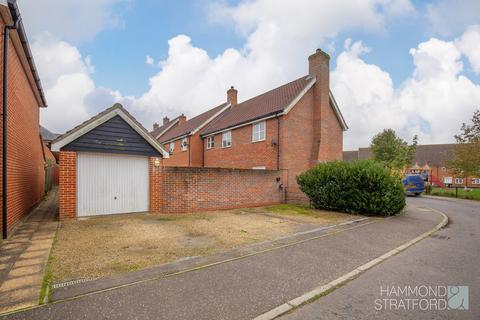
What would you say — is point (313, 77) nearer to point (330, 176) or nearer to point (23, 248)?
point (330, 176)

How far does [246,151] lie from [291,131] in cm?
380

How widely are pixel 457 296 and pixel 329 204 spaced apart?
8.23 m

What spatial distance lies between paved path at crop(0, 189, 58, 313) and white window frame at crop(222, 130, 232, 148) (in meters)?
14.2

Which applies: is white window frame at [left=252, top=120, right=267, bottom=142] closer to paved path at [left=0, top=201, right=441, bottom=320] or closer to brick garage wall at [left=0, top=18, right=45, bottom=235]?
paved path at [left=0, top=201, right=441, bottom=320]

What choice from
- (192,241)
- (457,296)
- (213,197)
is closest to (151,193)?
(213,197)

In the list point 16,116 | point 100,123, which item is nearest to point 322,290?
point 100,123

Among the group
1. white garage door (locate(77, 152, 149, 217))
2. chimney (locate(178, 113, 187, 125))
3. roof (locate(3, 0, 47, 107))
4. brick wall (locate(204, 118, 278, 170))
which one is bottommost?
white garage door (locate(77, 152, 149, 217))

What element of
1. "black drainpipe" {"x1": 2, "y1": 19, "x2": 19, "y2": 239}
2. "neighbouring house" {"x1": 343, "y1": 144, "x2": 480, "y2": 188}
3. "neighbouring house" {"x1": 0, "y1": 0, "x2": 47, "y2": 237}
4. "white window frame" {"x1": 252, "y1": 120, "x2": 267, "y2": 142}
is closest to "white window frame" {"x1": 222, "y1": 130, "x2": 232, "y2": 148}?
"white window frame" {"x1": 252, "y1": 120, "x2": 267, "y2": 142}

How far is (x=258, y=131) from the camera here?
1822 centimetres

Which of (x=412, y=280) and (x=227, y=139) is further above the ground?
(x=227, y=139)

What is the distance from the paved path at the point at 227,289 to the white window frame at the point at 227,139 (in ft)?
50.2

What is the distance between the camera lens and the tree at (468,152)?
22656 mm

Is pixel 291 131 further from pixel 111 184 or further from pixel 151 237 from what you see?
pixel 151 237

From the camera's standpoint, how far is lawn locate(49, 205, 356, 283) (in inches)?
187
